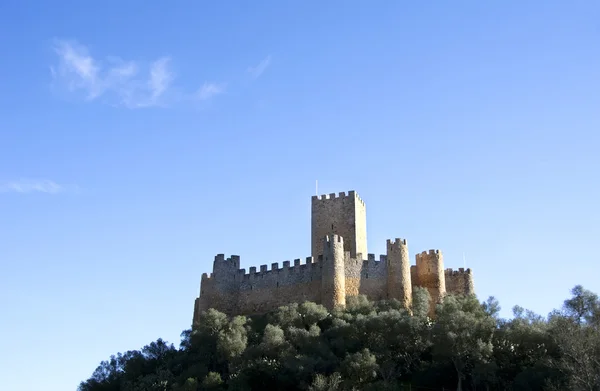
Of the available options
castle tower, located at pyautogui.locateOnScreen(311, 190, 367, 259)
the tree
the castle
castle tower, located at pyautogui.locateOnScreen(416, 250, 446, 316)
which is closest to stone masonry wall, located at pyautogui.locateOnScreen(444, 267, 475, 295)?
the castle

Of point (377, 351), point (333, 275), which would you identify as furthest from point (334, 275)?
Answer: point (377, 351)

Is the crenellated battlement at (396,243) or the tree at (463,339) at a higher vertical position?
the crenellated battlement at (396,243)

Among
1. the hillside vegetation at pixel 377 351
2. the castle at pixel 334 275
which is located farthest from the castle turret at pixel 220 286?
the hillside vegetation at pixel 377 351

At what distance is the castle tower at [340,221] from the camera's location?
204 ft

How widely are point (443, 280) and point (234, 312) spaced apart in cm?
1569

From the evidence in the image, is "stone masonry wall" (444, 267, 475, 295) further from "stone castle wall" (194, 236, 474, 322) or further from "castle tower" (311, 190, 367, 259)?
"castle tower" (311, 190, 367, 259)

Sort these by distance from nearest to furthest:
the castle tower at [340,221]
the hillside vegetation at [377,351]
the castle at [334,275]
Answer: the hillside vegetation at [377,351], the castle at [334,275], the castle tower at [340,221]

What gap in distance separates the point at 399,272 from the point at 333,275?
4.73 meters

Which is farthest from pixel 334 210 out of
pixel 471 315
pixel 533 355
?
pixel 533 355

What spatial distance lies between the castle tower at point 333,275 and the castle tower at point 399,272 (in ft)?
10.9

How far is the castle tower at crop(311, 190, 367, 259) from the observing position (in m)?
62.2

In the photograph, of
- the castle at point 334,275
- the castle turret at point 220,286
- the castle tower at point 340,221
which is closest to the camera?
the castle at point 334,275

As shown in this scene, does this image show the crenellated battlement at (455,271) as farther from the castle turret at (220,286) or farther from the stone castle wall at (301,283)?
the castle turret at (220,286)

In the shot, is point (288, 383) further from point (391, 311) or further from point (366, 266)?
point (366, 266)
